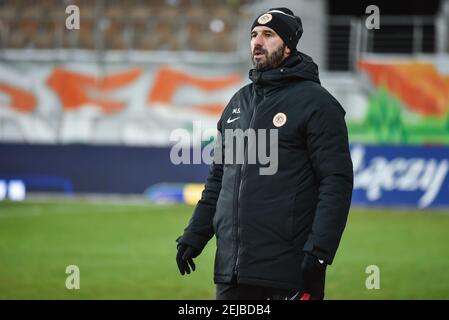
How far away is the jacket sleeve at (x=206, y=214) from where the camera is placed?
5781 mm

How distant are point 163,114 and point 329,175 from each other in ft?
71.0

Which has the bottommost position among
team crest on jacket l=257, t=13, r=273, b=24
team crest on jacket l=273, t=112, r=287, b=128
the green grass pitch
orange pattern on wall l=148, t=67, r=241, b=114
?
the green grass pitch

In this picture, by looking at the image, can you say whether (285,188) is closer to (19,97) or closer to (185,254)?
(185,254)

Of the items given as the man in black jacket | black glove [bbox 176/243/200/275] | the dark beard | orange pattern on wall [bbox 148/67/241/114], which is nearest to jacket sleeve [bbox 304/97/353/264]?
the man in black jacket

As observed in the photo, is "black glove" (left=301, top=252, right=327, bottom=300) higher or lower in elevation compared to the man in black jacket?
lower

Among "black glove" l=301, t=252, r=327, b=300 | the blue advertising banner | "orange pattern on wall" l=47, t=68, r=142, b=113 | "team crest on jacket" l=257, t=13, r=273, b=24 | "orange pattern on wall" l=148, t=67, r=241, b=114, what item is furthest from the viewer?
"orange pattern on wall" l=148, t=67, r=241, b=114

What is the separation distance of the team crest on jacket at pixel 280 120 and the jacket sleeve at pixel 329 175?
142mm

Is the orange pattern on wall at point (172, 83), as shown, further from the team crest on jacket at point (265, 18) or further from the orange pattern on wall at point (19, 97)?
the team crest on jacket at point (265, 18)

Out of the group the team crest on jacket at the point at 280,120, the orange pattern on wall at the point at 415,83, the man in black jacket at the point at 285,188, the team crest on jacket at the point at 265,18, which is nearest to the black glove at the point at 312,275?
the man in black jacket at the point at 285,188

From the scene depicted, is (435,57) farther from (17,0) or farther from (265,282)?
(265,282)

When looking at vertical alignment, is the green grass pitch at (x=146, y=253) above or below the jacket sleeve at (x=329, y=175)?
below

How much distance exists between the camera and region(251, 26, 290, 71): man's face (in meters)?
5.41

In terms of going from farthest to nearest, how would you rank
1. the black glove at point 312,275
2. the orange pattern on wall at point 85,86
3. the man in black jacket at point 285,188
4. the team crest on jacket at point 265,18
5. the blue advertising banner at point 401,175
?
the orange pattern on wall at point 85,86, the blue advertising banner at point 401,175, the team crest on jacket at point 265,18, the man in black jacket at point 285,188, the black glove at point 312,275

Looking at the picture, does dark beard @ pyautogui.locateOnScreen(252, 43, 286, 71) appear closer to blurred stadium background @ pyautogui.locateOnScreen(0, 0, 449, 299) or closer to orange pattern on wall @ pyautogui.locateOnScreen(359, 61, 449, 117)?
blurred stadium background @ pyautogui.locateOnScreen(0, 0, 449, 299)
